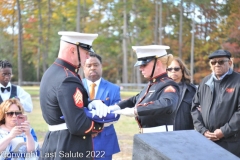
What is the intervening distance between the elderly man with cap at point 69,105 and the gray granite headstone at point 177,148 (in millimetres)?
526

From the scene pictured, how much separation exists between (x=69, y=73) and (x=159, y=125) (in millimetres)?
1035

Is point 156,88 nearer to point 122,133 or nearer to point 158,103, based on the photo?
point 158,103

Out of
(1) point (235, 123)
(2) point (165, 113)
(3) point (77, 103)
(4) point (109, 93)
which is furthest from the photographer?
(4) point (109, 93)

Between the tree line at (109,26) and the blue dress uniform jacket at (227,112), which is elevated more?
the tree line at (109,26)

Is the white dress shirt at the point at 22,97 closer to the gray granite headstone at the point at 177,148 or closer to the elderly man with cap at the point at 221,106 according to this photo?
the elderly man with cap at the point at 221,106

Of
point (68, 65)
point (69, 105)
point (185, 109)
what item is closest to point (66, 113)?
point (69, 105)

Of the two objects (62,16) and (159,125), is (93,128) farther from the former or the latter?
(62,16)

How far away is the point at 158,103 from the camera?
9.89ft

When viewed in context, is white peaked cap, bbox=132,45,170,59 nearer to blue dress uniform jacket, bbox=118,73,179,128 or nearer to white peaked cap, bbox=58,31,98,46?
blue dress uniform jacket, bbox=118,73,179,128

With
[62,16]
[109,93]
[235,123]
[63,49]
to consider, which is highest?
[62,16]

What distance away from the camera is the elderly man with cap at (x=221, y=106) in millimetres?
3785

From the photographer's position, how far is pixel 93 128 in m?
2.71

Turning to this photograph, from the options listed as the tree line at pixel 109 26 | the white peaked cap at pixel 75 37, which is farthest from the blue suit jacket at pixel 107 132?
the tree line at pixel 109 26

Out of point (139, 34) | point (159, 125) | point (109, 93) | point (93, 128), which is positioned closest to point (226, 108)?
point (159, 125)
